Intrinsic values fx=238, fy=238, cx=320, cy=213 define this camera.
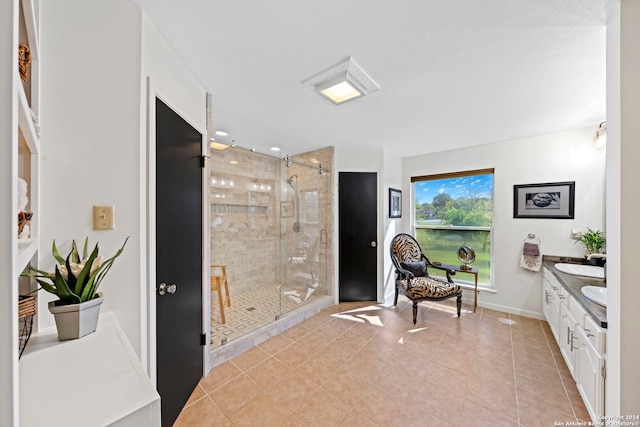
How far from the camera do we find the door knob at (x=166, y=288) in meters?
1.43

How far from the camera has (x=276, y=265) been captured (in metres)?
4.22

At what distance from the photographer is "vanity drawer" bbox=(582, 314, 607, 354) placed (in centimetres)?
137

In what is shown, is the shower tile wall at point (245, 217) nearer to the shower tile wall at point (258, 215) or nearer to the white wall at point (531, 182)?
the shower tile wall at point (258, 215)

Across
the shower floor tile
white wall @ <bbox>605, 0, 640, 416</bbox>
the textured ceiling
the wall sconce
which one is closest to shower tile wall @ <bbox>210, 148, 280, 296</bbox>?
the shower floor tile

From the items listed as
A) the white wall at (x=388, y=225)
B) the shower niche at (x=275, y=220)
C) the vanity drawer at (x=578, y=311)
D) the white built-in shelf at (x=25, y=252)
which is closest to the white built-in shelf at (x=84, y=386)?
the white built-in shelf at (x=25, y=252)

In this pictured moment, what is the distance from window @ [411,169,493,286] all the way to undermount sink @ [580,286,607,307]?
165 centimetres

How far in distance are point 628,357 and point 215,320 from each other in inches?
128

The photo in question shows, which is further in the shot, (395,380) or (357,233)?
(357,233)

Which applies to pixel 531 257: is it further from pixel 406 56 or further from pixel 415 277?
pixel 406 56

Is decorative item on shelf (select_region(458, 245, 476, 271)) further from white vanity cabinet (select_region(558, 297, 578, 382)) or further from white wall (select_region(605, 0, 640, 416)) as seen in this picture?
white wall (select_region(605, 0, 640, 416))

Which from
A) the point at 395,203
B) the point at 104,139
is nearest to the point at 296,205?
the point at 395,203

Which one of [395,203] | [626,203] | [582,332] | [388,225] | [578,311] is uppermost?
[395,203]

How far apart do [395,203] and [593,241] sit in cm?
225

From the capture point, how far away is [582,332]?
1.64m
